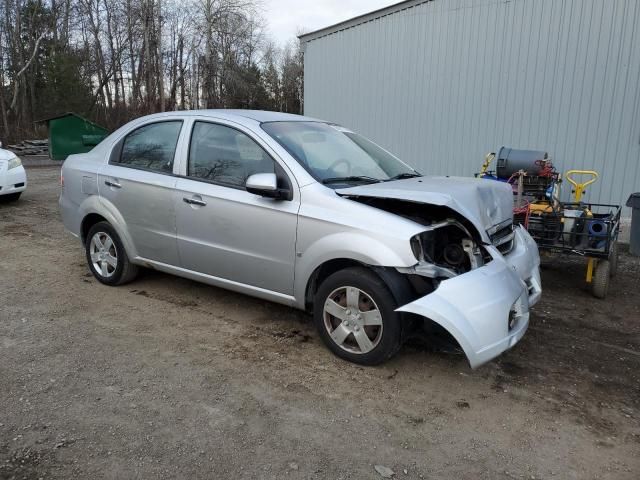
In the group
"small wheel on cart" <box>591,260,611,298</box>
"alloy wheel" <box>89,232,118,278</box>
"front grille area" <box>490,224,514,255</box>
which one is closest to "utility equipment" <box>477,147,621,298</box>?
"small wheel on cart" <box>591,260,611,298</box>

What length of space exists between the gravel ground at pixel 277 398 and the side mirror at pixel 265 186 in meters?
1.15

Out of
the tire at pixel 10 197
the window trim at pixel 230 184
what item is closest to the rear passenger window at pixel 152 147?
the window trim at pixel 230 184

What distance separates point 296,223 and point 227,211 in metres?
0.66

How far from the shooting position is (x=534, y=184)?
6.96 metres

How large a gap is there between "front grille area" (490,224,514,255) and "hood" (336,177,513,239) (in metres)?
0.09

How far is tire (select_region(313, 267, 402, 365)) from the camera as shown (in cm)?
334

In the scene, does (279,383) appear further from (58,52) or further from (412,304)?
(58,52)

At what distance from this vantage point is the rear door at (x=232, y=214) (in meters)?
3.80

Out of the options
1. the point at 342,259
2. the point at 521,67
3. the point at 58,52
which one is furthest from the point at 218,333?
the point at 58,52

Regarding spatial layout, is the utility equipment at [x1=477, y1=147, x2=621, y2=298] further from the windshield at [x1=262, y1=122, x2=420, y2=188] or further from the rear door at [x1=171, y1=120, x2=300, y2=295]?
the rear door at [x1=171, y1=120, x2=300, y2=295]

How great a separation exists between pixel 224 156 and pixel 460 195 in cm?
192

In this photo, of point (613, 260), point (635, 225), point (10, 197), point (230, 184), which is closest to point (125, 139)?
point (230, 184)

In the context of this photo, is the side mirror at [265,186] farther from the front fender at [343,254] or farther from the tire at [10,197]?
the tire at [10,197]

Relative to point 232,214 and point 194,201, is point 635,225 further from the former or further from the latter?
point 194,201
